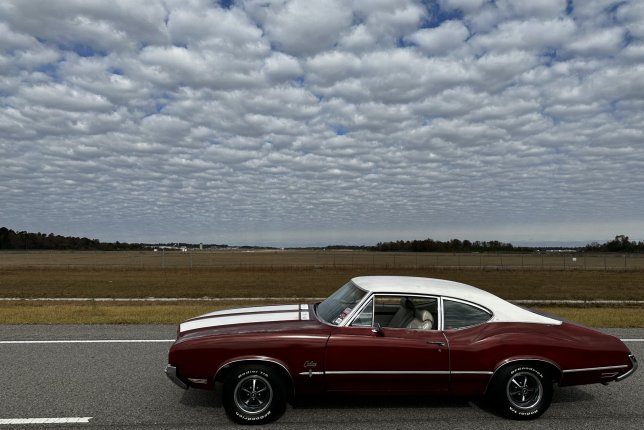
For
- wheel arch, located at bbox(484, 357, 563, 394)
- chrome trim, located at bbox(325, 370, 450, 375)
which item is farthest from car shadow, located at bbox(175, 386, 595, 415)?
chrome trim, located at bbox(325, 370, 450, 375)

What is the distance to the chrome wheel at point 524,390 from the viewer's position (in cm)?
452

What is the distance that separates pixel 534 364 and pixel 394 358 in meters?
1.30

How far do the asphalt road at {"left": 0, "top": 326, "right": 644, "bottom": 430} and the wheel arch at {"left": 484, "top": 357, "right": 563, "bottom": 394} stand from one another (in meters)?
0.38

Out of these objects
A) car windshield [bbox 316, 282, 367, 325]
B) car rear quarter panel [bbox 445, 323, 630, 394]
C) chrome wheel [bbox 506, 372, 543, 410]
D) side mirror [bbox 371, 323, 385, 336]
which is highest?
car windshield [bbox 316, 282, 367, 325]

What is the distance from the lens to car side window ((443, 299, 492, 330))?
4.75m

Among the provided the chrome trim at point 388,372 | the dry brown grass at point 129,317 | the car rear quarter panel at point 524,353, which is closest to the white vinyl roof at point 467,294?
the car rear quarter panel at point 524,353

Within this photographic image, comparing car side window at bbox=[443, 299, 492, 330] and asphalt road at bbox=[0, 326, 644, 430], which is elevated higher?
car side window at bbox=[443, 299, 492, 330]

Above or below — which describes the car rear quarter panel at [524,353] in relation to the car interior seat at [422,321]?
below

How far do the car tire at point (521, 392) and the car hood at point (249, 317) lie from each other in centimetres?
189

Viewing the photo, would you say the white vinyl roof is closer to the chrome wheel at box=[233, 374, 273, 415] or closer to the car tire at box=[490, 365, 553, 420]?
the car tire at box=[490, 365, 553, 420]

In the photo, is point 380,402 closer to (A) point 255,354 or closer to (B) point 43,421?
(A) point 255,354

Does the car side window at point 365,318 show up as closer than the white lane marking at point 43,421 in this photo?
No

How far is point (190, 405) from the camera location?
4.86 meters

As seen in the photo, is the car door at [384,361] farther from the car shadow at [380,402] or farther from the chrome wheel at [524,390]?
the chrome wheel at [524,390]
